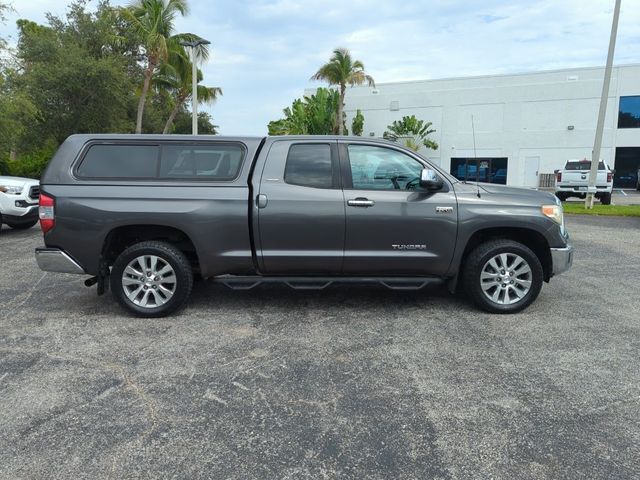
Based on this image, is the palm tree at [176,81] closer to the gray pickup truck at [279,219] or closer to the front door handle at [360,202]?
the gray pickup truck at [279,219]

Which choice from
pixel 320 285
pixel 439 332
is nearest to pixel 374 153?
pixel 320 285

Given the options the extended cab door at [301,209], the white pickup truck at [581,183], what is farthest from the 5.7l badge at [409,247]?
the white pickup truck at [581,183]

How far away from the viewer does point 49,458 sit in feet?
8.81

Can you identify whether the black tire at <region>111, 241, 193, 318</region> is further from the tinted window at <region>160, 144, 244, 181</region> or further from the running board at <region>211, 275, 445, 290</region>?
the tinted window at <region>160, 144, 244, 181</region>

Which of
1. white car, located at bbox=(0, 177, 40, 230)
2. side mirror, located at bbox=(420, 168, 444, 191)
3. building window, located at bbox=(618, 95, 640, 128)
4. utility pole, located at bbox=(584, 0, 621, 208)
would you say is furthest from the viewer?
building window, located at bbox=(618, 95, 640, 128)

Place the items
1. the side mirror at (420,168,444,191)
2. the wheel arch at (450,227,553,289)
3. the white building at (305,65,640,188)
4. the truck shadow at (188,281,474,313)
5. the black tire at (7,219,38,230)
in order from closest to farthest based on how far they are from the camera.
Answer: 1. the side mirror at (420,168,444,191)
2. the wheel arch at (450,227,553,289)
3. the truck shadow at (188,281,474,313)
4. the black tire at (7,219,38,230)
5. the white building at (305,65,640,188)

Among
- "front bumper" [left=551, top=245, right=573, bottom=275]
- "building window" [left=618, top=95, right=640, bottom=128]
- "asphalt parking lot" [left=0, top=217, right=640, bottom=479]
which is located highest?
"building window" [left=618, top=95, right=640, bottom=128]

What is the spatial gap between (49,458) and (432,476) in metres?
2.02

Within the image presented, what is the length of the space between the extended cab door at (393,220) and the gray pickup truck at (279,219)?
0.01m

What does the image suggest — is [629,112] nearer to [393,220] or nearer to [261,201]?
[393,220]

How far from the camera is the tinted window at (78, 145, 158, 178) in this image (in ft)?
16.5

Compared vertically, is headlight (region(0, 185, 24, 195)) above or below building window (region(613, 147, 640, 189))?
below

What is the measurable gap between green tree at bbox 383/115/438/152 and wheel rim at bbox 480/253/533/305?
3156cm

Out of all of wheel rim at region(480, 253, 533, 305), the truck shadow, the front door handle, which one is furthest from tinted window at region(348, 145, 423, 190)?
the truck shadow
